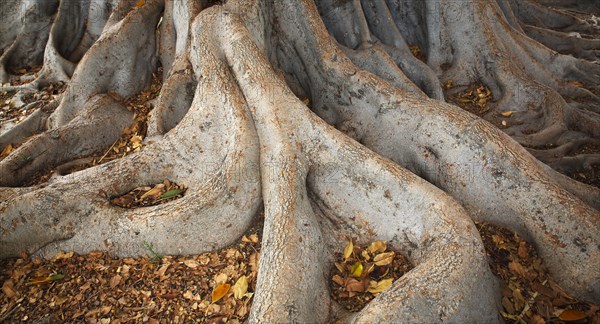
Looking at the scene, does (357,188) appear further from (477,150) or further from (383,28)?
(383,28)

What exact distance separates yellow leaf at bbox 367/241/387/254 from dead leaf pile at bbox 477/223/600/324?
0.75 m

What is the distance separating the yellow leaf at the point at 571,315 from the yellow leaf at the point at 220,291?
2.11 m

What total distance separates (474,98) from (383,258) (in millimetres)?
3088

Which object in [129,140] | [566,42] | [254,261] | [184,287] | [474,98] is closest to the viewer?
Answer: [184,287]

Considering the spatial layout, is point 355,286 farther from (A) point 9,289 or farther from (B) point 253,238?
(A) point 9,289

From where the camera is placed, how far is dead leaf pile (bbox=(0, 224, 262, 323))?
8.48ft

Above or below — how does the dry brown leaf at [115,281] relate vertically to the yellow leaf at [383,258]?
above

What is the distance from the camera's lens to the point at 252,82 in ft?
10.2

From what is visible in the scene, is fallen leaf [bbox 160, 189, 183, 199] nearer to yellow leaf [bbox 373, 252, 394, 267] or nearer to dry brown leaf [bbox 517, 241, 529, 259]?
yellow leaf [bbox 373, 252, 394, 267]

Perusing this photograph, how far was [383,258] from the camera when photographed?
2.69 metres

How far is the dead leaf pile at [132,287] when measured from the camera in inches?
102

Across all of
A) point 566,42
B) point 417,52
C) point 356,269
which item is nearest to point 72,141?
point 356,269

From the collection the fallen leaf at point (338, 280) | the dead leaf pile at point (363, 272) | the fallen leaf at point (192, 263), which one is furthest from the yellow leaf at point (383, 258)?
the fallen leaf at point (192, 263)

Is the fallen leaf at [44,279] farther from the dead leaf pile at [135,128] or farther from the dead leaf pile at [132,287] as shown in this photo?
the dead leaf pile at [135,128]
